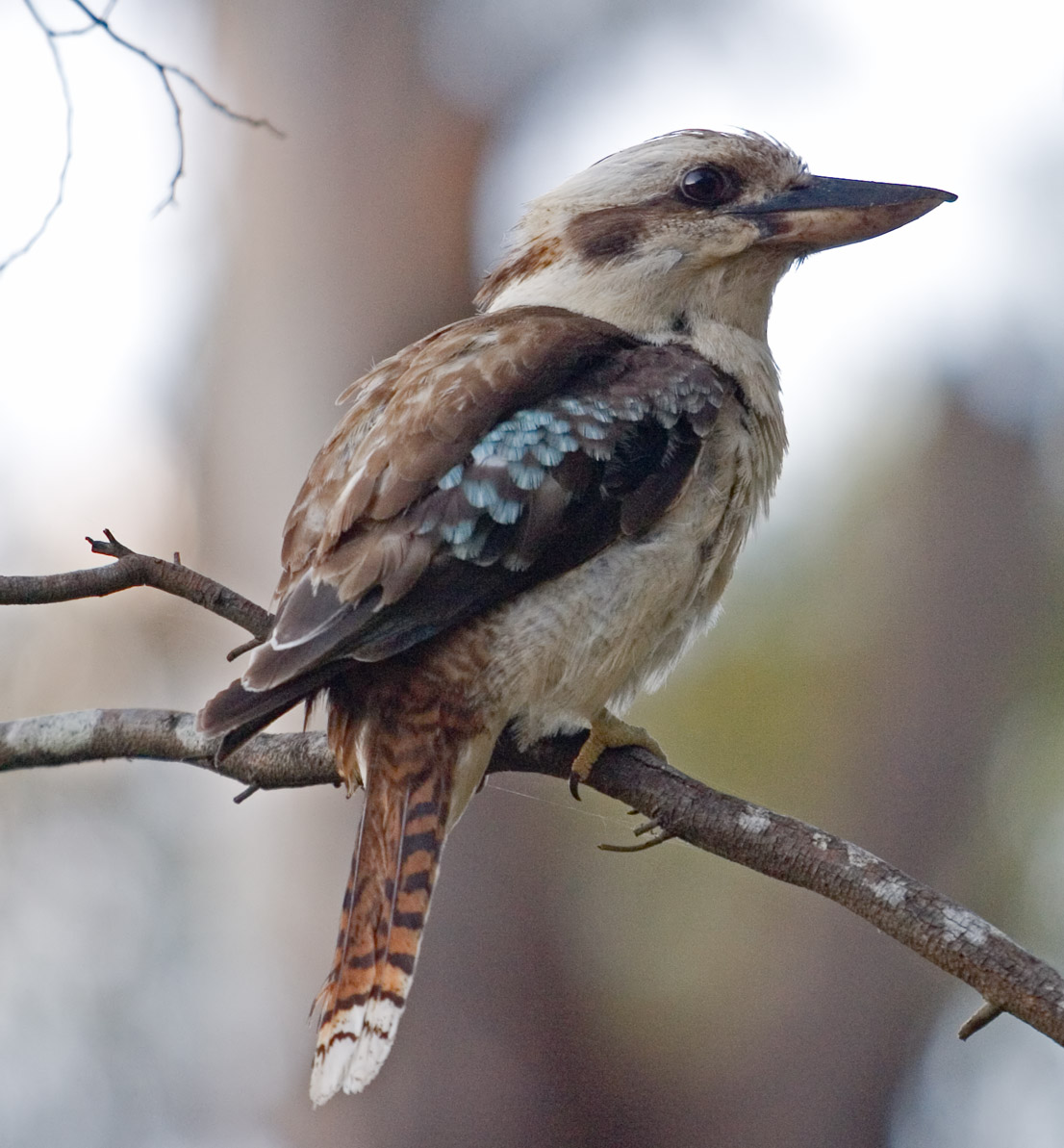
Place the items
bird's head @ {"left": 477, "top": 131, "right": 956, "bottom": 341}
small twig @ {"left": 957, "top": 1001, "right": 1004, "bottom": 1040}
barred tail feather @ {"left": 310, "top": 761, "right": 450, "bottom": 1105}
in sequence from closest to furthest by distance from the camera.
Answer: small twig @ {"left": 957, "top": 1001, "right": 1004, "bottom": 1040} < barred tail feather @ {"left": 310, "top": 761, "right": 450, "bottom": 1105} < bird's head @ {"left": 477, "top": 131, "right": 956, "bottom": 341}

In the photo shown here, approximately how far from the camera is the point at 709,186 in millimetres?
2676

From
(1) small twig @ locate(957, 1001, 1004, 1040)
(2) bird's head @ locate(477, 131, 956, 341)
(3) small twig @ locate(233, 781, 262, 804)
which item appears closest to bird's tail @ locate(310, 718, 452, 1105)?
(3) small twig @ locate(233, 781, 262, 804)

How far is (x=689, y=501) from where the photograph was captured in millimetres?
2217

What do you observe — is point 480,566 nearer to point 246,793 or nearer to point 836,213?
point 246,793

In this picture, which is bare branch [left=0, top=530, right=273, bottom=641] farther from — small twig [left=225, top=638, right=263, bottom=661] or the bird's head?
the bird's head

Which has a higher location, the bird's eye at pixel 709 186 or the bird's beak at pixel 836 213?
the bird's eye at pixel 709 186

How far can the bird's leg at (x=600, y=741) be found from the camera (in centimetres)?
212

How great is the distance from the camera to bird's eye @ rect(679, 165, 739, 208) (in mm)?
2664

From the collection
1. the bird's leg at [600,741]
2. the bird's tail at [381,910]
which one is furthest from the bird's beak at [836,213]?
the bird's tail at [381,910]

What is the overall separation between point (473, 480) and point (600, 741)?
1.40 ft

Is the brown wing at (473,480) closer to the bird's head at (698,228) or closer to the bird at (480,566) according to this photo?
the bird at (480,566)

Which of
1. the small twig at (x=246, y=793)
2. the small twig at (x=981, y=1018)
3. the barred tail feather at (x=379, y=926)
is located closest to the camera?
the small twig at (x=981, y=1018)

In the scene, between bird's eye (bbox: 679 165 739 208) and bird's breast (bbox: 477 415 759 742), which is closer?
bird's breast (bbox: 477 415 759 742)

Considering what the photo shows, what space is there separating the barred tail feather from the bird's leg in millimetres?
210
